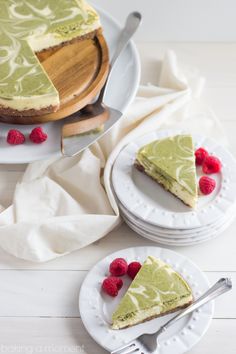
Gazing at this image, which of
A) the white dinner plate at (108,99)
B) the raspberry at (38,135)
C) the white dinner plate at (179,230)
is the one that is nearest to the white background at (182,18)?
the white dinner plate at (108,99)

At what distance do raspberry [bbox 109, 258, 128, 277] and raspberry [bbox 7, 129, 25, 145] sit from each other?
49 cm

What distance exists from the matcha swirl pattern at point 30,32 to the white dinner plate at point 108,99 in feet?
0.42

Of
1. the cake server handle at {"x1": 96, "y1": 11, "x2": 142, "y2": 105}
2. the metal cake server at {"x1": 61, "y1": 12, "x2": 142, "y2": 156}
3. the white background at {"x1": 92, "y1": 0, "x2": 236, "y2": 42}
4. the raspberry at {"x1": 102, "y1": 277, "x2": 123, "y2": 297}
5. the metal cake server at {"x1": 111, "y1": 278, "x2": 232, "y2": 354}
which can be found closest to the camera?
the metal cake server at {"x1": 111, "y1": 278, "x2": 232, "y2": 354}

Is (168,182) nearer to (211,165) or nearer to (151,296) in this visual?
(211,165)

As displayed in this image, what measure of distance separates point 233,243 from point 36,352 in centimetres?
64

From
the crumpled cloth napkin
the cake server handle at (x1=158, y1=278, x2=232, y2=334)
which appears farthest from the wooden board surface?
the cake server handle at (x1=158, y1=278, x2=232, y2=334)

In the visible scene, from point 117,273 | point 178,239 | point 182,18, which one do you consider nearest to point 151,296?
point 117,273

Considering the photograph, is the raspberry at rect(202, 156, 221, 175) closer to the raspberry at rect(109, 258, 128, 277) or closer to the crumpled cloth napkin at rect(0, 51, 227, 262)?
the crumpled cloth napkin at rect(0, 51, 227, 262)

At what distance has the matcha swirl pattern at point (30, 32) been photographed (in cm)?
200

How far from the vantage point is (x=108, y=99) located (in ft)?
6.99

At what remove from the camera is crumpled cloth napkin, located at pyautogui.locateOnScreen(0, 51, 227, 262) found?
6.10 feet

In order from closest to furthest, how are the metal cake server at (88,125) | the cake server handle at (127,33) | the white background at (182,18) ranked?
the metal cake server at (88,125) < the cake server handle at (127,33) < the white background at (182,18)

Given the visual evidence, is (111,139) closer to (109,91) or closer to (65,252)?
(109,91)

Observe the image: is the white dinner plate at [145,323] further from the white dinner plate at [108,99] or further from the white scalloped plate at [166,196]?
the white dinner plate at [108,99]
